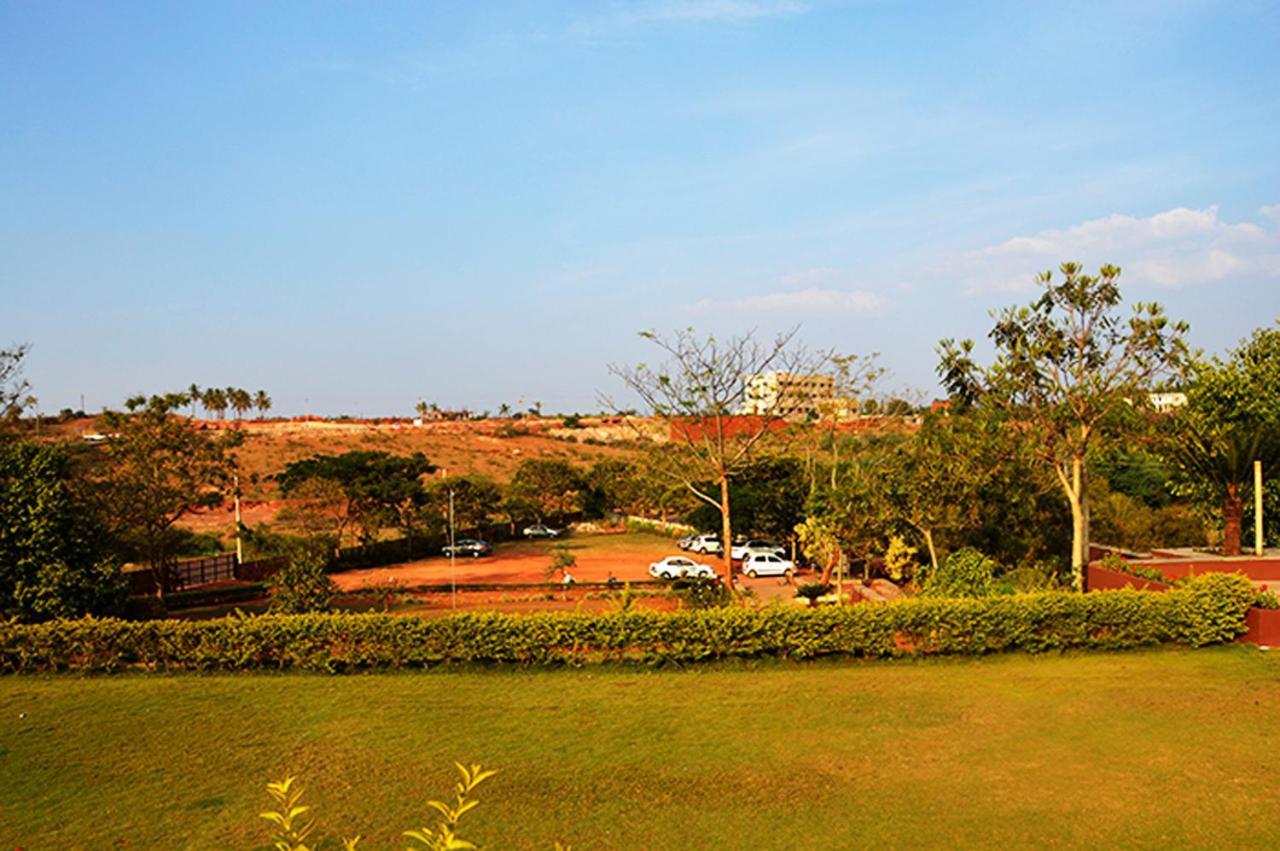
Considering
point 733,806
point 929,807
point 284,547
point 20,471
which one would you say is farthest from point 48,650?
point 284,547

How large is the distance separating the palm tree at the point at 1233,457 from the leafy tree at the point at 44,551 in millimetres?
28534

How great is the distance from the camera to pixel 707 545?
144ft

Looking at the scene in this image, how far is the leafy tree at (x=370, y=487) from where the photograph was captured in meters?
44.2

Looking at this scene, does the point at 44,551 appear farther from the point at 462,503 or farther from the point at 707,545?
the point at 462,503

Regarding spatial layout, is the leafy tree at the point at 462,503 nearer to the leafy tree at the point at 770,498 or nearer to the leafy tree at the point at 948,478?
the leafy tree at the point at 770,498

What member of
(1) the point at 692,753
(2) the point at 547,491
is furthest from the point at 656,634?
(2) the point at 547,491

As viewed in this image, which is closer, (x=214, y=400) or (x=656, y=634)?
(x=656, y=634)

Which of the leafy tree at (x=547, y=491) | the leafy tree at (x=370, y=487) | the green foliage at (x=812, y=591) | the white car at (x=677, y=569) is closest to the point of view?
the green foliage at (x=812, y=591)

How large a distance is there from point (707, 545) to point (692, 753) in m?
31.1

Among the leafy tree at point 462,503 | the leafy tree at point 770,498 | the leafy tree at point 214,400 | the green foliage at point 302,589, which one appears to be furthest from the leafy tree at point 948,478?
Result: the leafy tree at point 214,400

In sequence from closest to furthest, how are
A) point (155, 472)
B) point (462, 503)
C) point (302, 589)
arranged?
point (302, 589) → point (155, 472) → point (462, 503)

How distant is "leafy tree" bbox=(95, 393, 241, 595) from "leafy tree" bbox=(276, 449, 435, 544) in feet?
27.8

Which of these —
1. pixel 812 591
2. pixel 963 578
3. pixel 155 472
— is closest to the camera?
pixel 963 578

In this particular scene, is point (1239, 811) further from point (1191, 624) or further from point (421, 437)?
point (421, 437)
